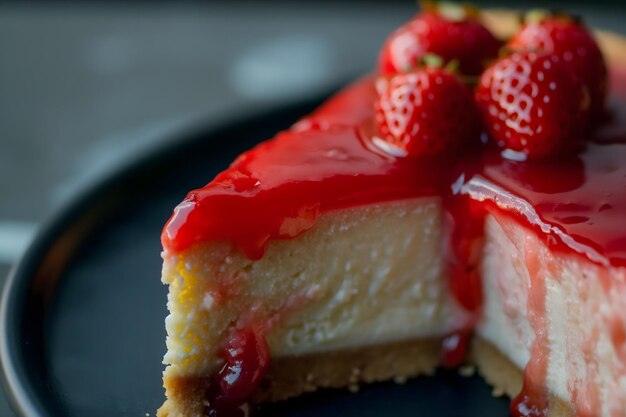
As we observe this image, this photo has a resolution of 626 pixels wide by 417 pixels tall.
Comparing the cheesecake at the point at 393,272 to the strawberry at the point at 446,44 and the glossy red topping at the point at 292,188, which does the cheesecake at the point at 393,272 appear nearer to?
the glossy red topping at the point at 292,188

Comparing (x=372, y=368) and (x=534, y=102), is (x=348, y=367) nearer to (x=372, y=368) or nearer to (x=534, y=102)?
(x=372, y=368)

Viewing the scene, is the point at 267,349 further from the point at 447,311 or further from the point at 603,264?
the point at 603,264

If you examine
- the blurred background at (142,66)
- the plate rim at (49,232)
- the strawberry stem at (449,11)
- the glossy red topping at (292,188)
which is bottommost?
the blurred background at (142,66)

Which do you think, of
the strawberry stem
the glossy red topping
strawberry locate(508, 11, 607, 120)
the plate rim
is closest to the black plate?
the plate rim

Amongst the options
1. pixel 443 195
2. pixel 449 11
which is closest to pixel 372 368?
pixel 443 195

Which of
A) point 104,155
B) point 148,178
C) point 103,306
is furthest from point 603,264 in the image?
point 104,155

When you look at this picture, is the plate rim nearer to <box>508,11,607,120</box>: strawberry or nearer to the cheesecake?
the cheesecake

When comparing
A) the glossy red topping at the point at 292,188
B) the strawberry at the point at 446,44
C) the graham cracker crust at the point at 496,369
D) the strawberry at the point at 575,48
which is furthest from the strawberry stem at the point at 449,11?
the graham cracker crust at the point at 496,369

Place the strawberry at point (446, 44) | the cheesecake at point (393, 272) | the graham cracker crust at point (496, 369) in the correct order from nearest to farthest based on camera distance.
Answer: the cheesecake at point (393, 272) < the graham cracker crust at point (496, 369) < the strawberry at point (446, 44)
